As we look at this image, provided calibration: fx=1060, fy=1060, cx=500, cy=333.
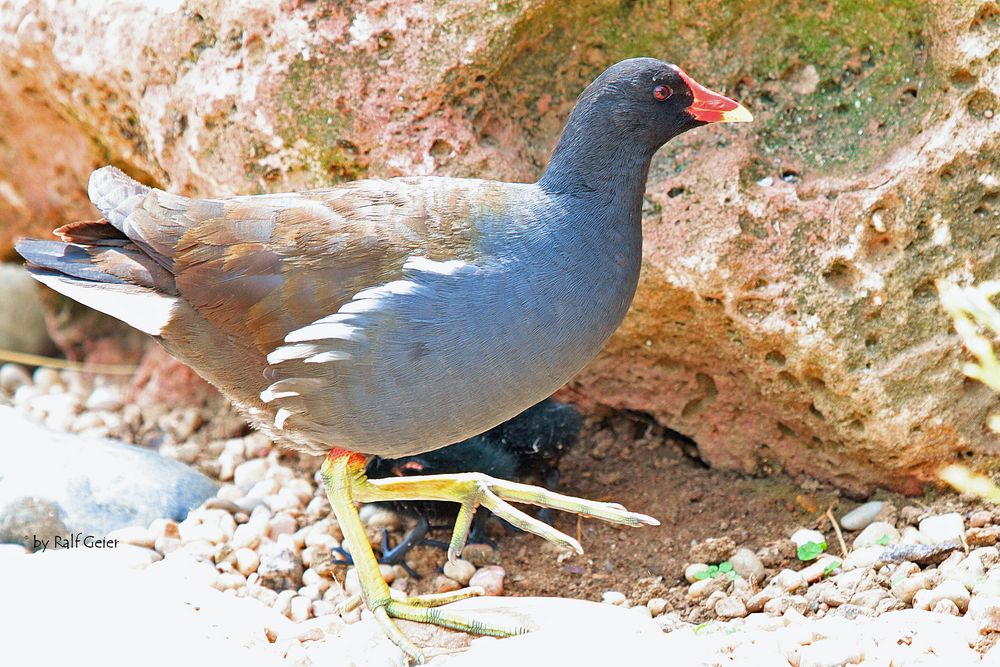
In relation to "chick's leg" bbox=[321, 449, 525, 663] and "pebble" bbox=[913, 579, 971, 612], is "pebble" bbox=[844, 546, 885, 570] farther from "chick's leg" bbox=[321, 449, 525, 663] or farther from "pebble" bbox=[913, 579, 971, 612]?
"chick's leg" bbox=[321, 449, 525, 663]

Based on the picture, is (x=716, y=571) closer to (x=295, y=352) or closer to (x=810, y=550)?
(x=810, y=550)

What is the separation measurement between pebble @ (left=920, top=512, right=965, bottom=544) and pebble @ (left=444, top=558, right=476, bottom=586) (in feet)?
5.30

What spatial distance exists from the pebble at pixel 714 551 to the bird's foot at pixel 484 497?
14.9 inches

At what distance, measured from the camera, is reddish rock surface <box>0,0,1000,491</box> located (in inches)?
145

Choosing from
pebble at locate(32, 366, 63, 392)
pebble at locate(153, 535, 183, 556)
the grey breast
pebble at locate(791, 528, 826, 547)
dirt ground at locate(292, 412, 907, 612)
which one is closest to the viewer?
the grey breast

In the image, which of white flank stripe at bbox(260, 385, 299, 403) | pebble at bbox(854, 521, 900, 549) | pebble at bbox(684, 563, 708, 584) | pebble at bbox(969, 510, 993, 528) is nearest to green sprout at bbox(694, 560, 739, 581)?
pebble at bbox(684, 563, 708, 584)

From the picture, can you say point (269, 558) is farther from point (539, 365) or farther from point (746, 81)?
point (746, 81)

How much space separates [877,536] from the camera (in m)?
3.72

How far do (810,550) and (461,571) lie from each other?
4.17 ft

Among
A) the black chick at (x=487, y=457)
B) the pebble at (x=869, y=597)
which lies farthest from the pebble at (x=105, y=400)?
the pebble at (x=869, y=597)

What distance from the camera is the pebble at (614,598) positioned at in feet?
12.1

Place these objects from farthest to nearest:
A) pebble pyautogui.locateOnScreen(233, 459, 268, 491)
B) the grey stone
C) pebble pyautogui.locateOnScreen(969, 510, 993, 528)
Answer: the grey stone
pebble pyautogui.locateOnScreen(233, 459, 268, 491)
pebble pyautogui.locateOnScreen(969, 510, 993, 528)

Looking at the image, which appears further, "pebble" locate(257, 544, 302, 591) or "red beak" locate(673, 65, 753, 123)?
"pebble" locate(257, 544, 302, 591)

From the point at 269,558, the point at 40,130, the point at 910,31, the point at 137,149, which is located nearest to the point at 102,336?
the point at 40,130
